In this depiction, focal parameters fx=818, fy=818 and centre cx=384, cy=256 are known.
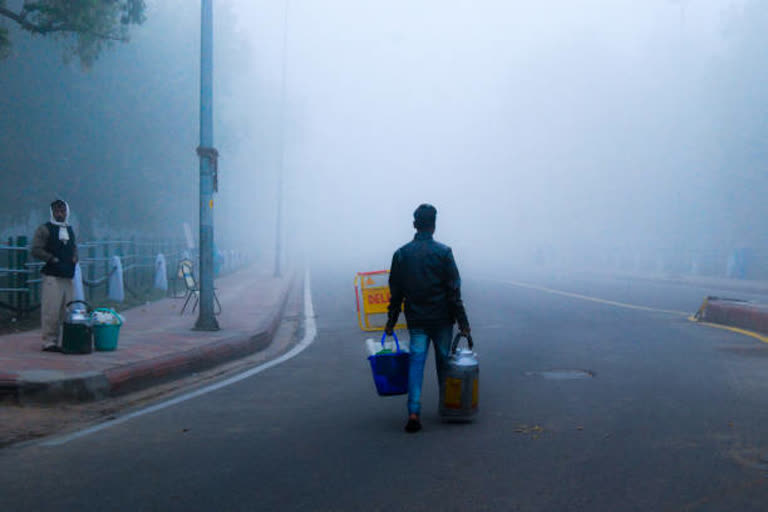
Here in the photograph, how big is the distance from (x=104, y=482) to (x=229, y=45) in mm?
37390

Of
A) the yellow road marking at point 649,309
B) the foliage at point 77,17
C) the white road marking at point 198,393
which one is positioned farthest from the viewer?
the foliage at point 77,17

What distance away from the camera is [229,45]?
40.2 m

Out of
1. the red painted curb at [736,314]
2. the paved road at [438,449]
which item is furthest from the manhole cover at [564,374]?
the red painted curb at [736,314]

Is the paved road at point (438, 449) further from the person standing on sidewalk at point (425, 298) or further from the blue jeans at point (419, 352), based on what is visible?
the person standing on sidewalk at point (425, 298)

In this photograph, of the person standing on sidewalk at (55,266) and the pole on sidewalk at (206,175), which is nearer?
the person standing on sidewalk at (55,266)

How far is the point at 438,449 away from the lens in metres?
6.03

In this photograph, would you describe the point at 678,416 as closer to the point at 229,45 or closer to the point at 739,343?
the point at 739,343

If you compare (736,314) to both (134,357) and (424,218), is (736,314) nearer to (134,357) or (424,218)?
(424,218)

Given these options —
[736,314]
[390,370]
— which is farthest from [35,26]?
[736,314]

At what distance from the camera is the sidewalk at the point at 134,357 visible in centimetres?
797

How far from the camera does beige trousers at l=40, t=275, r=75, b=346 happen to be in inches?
407

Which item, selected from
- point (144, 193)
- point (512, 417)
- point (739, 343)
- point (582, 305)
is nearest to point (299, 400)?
point (512, 417)

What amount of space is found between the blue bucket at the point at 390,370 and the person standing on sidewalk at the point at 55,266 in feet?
17.0

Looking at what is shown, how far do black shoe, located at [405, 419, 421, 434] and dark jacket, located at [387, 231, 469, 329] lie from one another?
77cm
